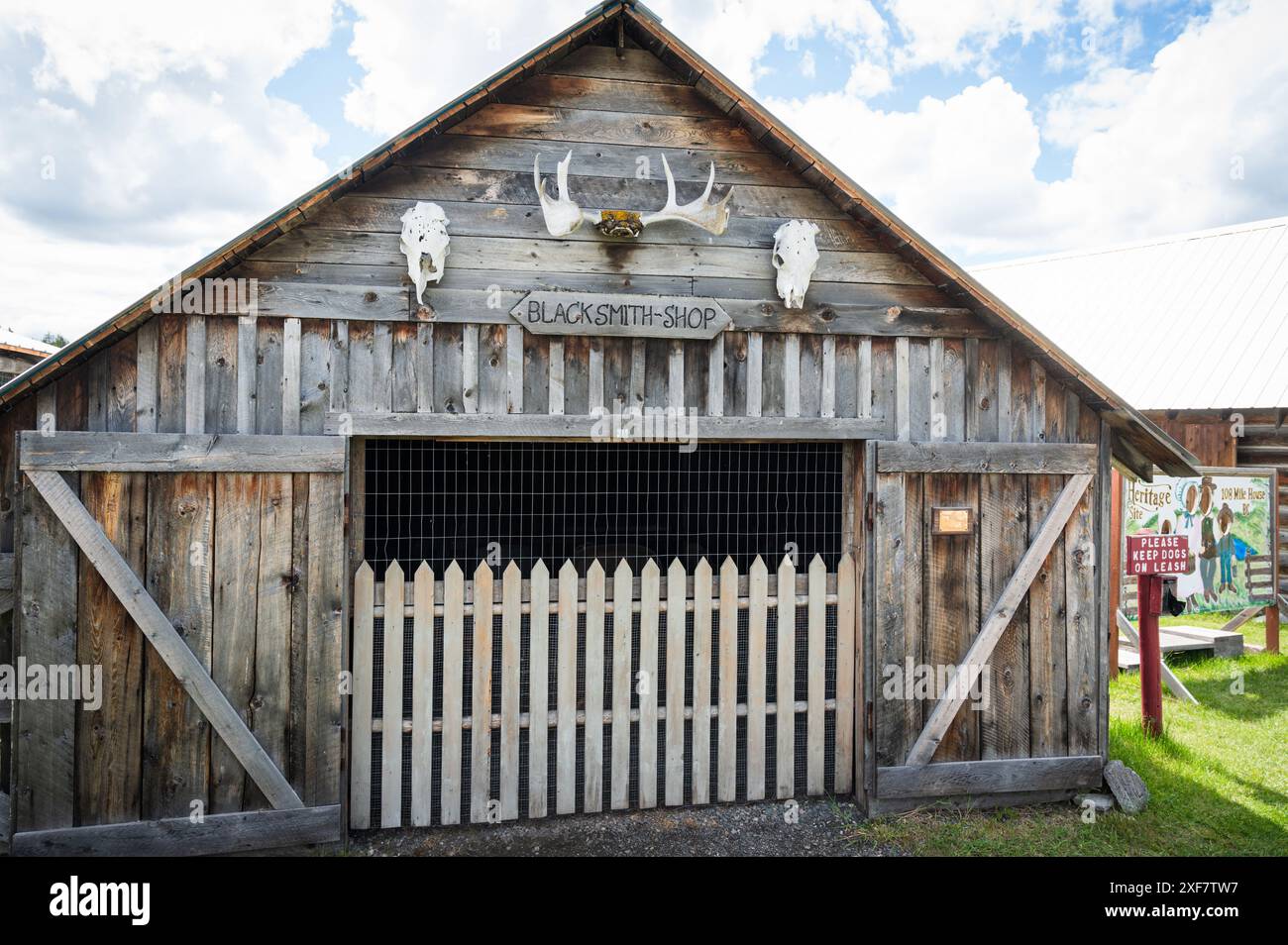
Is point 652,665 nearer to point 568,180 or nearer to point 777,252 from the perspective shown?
point 777,252

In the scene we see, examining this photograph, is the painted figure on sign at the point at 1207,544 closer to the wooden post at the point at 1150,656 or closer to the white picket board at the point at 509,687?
the wooden post at the point at 1150,656

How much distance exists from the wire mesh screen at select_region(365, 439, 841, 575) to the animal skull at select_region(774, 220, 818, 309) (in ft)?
4.49

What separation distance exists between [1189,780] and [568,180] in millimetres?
6756

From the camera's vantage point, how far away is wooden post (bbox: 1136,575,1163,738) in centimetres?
709

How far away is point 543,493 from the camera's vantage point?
Answer: 18.2 ft

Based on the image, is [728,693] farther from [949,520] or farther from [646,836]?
[949,520]

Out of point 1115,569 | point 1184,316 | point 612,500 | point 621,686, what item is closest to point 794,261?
point 612,500

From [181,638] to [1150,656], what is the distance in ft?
25.6

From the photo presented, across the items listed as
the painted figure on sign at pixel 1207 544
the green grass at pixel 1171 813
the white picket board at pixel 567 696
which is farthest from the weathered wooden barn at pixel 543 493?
the painted figure on sign at pixel 1207 544

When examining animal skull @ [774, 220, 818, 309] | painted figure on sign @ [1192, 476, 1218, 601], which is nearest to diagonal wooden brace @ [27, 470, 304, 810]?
animal skull @ [774, 220, 818, 309]

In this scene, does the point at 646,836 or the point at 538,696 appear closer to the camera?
the point at 646,836

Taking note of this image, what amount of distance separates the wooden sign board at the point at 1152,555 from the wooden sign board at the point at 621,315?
4773 mm

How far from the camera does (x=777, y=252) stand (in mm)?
5348
